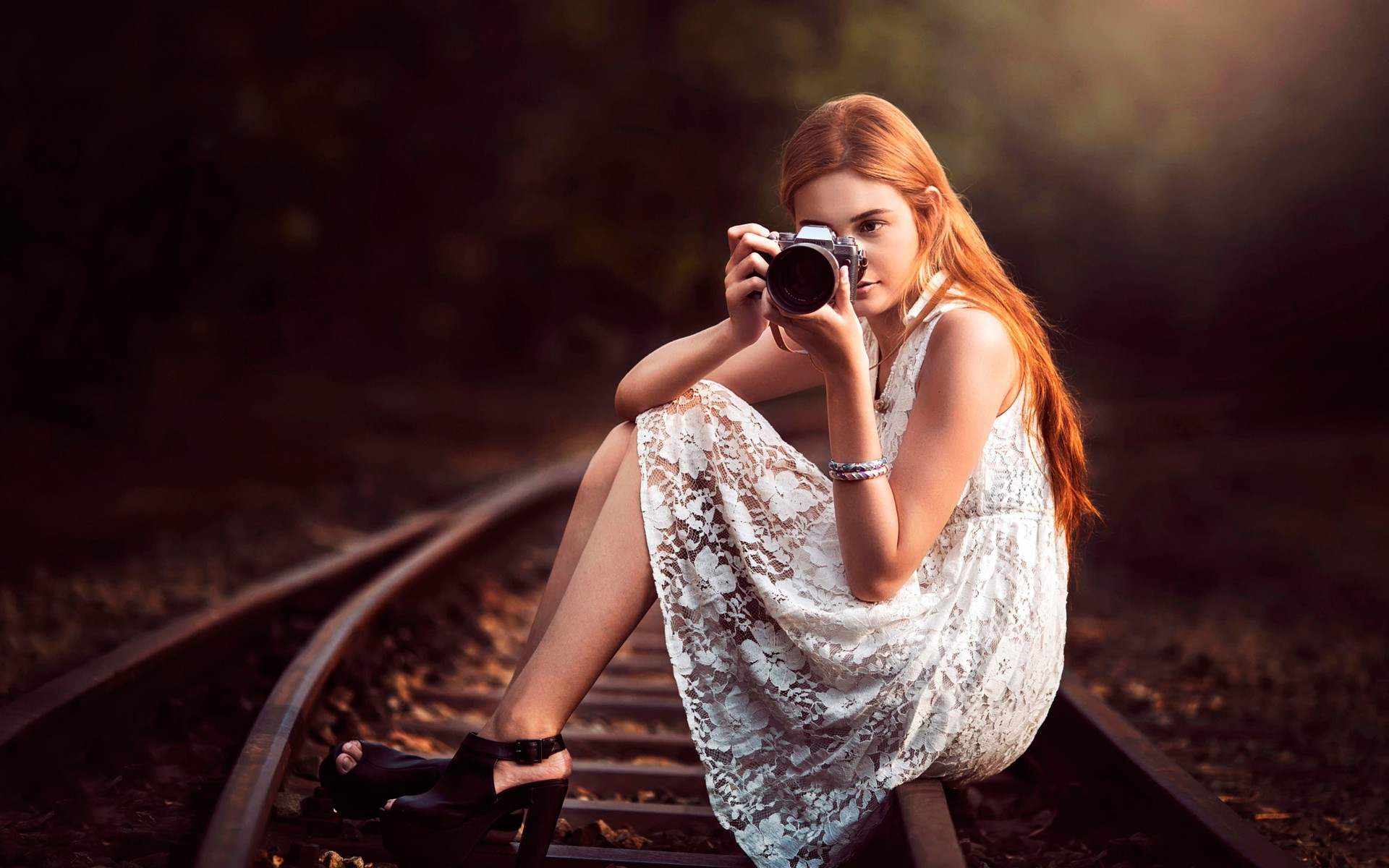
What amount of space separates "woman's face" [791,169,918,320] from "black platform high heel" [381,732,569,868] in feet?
2.80

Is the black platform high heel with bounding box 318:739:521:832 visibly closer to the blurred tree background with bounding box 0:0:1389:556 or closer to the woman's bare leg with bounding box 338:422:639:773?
the woman's bare leg with bounding box 338:422:639:773

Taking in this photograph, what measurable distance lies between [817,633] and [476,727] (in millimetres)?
1350

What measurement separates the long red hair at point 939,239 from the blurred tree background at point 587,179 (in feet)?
21.6

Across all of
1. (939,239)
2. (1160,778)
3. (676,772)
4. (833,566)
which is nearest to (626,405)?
(833,566)

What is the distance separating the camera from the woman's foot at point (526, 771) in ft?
5.78

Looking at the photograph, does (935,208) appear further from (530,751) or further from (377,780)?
(377,780)

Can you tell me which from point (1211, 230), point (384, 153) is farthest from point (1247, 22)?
point (384, 153)

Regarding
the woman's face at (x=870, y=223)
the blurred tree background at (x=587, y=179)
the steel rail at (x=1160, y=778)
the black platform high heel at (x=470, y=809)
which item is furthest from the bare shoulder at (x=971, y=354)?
the blurred tree background at (x=587, y=179)

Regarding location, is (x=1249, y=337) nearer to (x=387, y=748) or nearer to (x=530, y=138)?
(x=530, y=138)

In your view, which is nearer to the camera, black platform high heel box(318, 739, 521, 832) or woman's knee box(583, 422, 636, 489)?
black platform high heel box(318, 739, 521, 832)

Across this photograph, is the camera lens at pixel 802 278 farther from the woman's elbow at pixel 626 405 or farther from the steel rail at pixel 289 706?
the steel rail at pixel 289 706

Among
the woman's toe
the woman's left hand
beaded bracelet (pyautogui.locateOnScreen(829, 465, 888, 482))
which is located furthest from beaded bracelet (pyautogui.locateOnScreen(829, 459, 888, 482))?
the woman's toe

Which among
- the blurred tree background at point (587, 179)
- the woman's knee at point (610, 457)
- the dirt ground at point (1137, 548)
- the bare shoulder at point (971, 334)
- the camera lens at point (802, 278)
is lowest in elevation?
the dirt ground at point (1137, 548)

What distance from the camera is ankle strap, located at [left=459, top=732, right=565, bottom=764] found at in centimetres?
177
